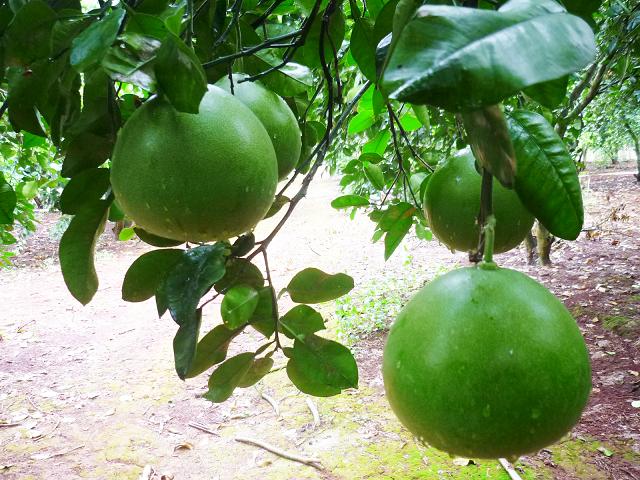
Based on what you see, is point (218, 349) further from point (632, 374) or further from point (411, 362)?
point (632, 374)

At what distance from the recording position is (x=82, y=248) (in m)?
0.82

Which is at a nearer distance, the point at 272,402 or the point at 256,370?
the point at 256,370

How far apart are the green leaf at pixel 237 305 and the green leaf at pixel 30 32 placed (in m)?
0.46

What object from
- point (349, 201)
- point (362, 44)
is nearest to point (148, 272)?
point (362, 44)

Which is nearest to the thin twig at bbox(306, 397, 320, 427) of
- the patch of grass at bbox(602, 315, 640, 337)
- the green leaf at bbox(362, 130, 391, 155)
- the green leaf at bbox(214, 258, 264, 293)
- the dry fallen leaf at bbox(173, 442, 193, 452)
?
the dry fallen leaf at bbox(173, 442, 193, 452)

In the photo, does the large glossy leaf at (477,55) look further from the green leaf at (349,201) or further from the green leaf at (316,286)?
the green leaf at (349,201)

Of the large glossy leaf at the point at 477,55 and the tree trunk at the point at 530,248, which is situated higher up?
the large glossy leaf at the point at 477,55

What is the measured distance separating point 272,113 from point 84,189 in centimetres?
35

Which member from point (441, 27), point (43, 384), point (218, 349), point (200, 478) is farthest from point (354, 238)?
point (441, 27)

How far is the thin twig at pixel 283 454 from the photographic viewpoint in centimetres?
305

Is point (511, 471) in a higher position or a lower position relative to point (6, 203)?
lower

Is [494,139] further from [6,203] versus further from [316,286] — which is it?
[6,203]

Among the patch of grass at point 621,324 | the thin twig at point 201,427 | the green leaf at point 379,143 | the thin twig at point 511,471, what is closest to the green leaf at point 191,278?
the green leaf at point 379,143

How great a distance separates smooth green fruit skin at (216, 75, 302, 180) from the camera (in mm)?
823
